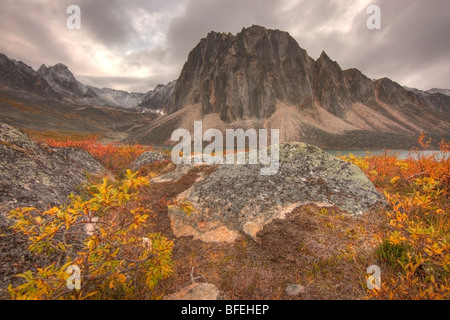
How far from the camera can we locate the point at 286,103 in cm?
12862

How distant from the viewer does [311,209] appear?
18.9 ft

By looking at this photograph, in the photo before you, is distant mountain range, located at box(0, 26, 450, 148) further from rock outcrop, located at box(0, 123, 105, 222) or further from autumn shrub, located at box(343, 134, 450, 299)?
rock outcrop, located at box(0, 123, 105, 222)

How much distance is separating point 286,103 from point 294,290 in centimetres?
13556

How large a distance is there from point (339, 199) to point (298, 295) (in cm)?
357

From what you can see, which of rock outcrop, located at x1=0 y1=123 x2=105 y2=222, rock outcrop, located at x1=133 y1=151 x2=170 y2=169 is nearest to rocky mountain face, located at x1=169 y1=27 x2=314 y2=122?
rock outcrop, located at x1=133 y1=151 x2=170 y2=169

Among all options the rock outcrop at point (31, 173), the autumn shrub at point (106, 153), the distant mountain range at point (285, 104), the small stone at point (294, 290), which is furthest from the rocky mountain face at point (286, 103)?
the small stone at point (294, 290)

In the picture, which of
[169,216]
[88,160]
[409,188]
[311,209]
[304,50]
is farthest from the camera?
[304,50]

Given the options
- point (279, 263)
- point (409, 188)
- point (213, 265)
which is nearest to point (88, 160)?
point (213, 265)

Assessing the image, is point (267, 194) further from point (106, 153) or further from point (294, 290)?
point (106, 153)

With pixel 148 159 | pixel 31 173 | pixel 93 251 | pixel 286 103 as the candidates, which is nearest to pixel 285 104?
pixel 286 103

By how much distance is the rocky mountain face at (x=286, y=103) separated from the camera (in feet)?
368

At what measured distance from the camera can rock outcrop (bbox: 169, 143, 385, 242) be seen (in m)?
5.70

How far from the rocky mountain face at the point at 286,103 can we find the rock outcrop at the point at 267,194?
333 feet
